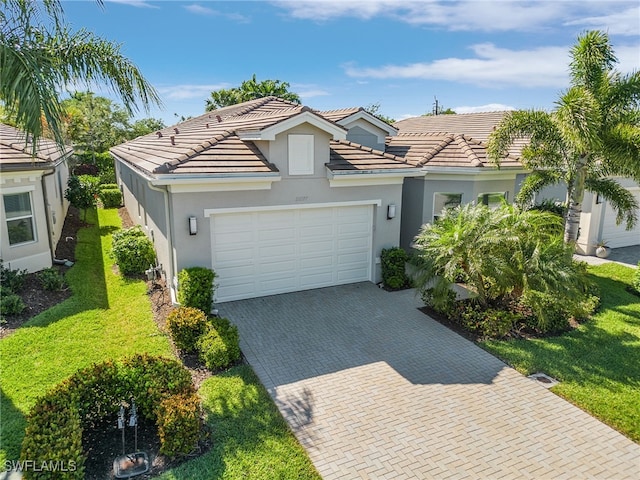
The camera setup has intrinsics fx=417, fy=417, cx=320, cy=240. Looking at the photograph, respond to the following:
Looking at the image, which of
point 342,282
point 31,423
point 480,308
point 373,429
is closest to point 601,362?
point 480,308

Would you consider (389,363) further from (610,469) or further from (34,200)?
(34,200)

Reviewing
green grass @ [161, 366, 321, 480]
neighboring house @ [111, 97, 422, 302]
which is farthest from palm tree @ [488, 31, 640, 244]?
green grass @ [161, 366, 321, 480]

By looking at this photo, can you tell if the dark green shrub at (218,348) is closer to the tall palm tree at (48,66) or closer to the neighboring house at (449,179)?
the tall palm tree at (48,66)

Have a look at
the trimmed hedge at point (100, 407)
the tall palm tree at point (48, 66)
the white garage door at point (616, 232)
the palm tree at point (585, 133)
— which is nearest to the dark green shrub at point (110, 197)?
the tall palm tree at point (48, 66)

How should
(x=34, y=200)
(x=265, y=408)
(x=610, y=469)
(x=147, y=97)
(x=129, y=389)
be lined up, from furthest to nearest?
(x=34, y=200), (x=147, y=97), (x=265, y=408), (x=129, y=389), (x=610, y=469)

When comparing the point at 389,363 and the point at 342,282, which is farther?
the point at 342,282

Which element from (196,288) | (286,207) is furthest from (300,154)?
(196,288)

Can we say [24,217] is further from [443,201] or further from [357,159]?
[443,201]
